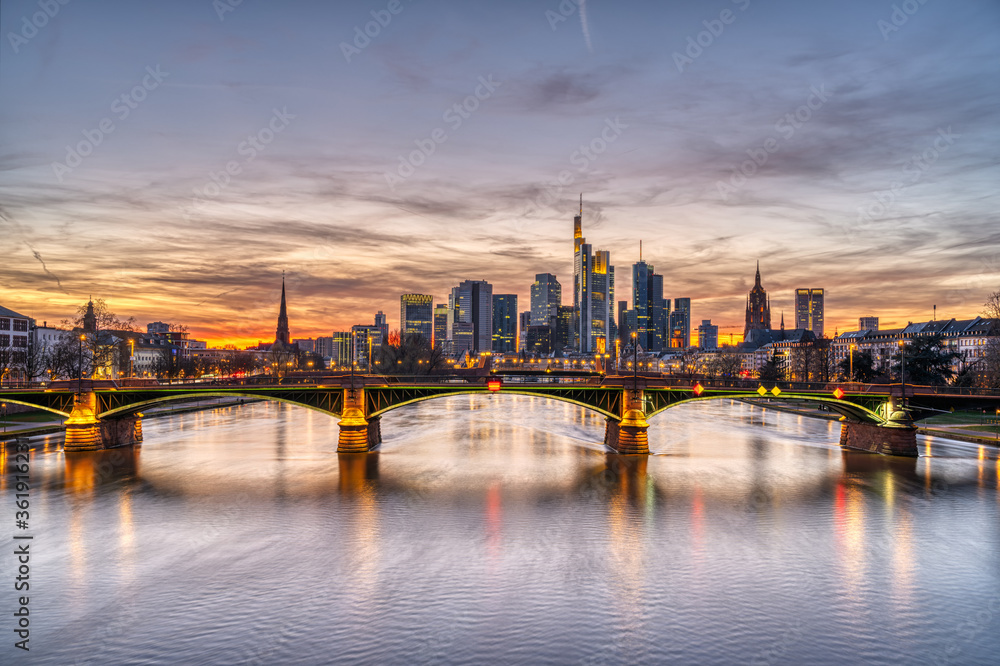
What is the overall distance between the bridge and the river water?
4464 millimetres

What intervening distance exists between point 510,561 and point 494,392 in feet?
113

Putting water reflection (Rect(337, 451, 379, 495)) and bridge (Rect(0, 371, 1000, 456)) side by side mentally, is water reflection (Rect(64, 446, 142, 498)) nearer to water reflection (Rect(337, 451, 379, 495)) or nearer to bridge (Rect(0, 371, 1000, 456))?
bridge (Rect(0, 371, 1000, 456))

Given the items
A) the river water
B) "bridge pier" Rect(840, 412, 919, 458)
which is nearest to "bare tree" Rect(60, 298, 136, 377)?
the river water

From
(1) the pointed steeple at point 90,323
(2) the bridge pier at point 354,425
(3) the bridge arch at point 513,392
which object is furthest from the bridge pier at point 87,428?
(1) the pointed steeple at point 90,323

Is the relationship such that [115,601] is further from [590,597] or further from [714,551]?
[714,551]

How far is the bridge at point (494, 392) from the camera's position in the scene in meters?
65.7

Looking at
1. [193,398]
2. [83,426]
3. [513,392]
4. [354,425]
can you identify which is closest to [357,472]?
[354,425]

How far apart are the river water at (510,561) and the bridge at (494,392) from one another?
4464 mm

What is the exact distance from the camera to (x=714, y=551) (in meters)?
34.8

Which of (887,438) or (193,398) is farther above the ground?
(193,398)

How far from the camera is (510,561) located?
32.8 m

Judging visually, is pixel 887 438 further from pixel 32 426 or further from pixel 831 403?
pixel 32 426

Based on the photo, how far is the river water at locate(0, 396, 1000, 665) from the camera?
2433cm

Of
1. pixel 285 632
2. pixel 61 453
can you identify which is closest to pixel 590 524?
pixel 285 632
